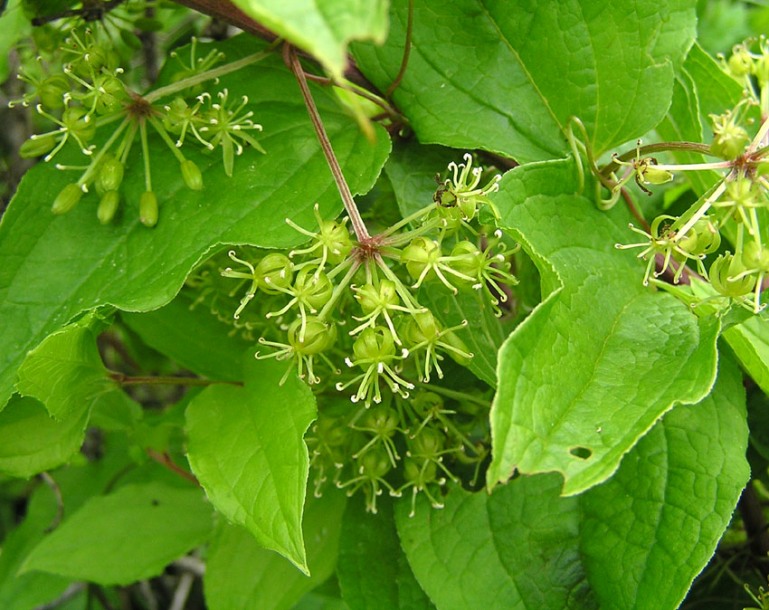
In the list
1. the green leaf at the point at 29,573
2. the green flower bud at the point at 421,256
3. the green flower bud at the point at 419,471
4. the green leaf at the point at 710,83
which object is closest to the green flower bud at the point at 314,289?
the green flower bud at the point at 421,256

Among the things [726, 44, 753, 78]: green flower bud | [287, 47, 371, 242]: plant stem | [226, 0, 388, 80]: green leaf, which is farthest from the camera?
[726, 44, 753, 78]: green flower bud

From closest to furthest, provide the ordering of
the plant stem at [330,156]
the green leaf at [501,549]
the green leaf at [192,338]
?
the plant stem at [330,156], the green leaf at [501,549], the green leaf at [192,338]

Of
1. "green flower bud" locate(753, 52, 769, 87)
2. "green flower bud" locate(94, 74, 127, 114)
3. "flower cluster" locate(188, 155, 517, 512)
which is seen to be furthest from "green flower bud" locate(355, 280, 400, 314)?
"green flower bud" locate(753, 52, 769, 87)

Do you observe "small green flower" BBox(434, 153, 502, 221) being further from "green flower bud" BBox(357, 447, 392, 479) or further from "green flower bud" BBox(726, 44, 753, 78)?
"green flower bud" BBox(726, 44, 753, 78)

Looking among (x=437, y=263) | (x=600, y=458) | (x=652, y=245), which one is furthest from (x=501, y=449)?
(x=652, y=245)

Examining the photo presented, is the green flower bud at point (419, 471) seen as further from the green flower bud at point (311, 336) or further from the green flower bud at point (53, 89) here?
the green flower bud at point (53, 89)
